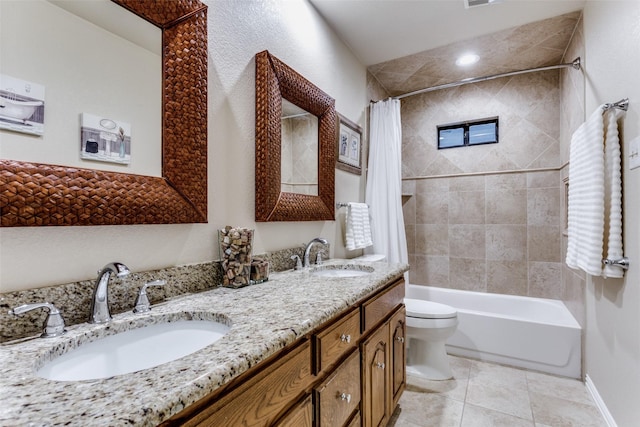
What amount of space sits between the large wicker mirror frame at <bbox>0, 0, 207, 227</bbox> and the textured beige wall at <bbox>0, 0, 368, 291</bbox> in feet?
0.19

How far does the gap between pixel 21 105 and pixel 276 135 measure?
0.94m

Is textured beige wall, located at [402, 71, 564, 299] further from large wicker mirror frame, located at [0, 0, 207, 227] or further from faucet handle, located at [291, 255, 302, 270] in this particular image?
large wicker mirror frame, located at [0, 0, 207, 227]

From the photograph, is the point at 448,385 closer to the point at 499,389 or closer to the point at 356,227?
the point at 499,389

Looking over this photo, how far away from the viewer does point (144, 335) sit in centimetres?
83

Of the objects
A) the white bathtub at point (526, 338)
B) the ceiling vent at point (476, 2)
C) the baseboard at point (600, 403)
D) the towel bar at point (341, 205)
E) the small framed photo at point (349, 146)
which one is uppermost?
the ceiling vent at point (476, 2)

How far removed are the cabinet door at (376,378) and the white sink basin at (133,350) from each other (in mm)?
666

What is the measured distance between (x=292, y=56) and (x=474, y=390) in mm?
2364

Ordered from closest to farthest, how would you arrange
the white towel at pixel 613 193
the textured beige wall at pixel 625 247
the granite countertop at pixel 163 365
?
the granite countertop at pixel 163 365
the textured beige wall at pixel 625 247
the white towel at pixel 613 193

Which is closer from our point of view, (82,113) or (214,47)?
(82,113)

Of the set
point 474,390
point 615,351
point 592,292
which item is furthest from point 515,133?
point 474,390

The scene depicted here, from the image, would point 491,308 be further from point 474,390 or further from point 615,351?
point 615,351

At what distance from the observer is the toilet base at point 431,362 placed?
84.7 inches

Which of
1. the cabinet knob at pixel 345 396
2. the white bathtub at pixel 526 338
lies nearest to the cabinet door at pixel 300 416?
the cabinet knob at pixel 345 396

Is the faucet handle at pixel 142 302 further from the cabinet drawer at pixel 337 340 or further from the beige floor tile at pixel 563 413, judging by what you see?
the beige floor tile at pixel 563 413
